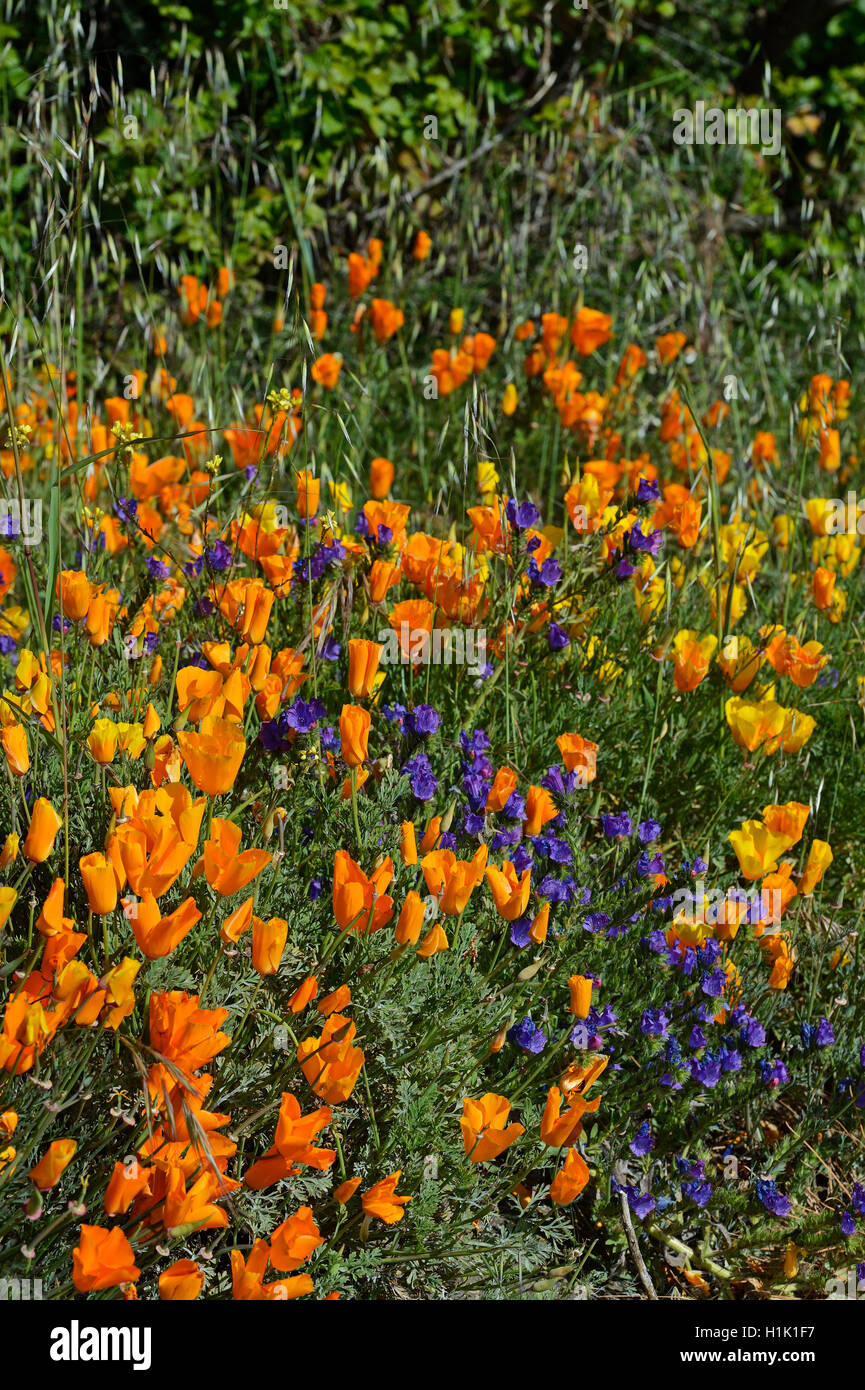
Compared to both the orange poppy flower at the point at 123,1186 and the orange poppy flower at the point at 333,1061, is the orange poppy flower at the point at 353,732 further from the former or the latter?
the orange poppy flower at the point at 123,1186

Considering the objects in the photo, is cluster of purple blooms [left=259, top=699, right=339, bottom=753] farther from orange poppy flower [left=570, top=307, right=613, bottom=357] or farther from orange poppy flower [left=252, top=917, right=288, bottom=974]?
orange poppy flower [left=570, top=307, right=613, bottom=357]

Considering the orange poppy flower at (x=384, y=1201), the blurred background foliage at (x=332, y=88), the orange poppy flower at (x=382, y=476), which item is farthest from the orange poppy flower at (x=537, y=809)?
the blurred background foliage at (x=332, y=88)

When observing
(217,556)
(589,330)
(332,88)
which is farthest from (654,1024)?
(332,88)

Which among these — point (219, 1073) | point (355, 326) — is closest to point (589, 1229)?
point (219, 1073)

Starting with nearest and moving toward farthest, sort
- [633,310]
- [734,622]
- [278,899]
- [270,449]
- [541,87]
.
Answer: [278,899]
[270,449]
[734,622]
[633,310]
[541,87]

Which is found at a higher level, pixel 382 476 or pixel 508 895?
pixel 382 476

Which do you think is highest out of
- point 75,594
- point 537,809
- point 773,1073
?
point 75,594

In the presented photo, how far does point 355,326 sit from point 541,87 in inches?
83.4

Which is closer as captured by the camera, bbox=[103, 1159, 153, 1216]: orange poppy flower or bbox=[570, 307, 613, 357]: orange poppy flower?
bbox=[103, 1159, 153, 1216]: orange poppy flower

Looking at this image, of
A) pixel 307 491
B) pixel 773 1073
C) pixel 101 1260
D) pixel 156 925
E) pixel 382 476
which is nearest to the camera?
pixel 101 1260

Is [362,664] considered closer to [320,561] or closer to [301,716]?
[301,716]

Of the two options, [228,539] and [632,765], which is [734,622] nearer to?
[632,765]

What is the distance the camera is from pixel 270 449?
254 cm

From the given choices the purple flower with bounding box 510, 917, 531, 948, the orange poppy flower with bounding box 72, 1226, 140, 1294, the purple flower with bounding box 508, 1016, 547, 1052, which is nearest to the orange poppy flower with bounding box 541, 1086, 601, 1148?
the purple flower with bounding box 508, 1016, 547, 1052
